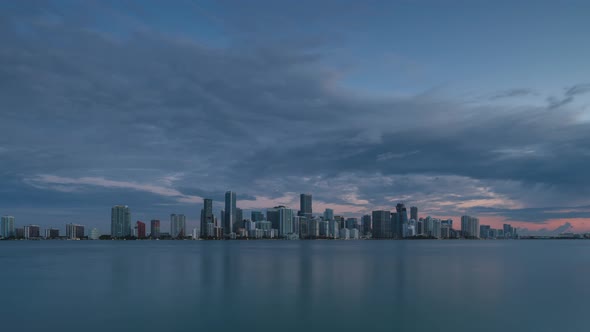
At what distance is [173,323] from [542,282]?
1969 inches

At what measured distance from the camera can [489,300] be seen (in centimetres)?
4091

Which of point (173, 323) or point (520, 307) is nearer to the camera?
point (173, 323)

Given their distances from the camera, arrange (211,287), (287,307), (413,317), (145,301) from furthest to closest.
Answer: (211,287) < (145,301) < (287,307) < (413,317)

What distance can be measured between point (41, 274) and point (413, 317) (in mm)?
59599

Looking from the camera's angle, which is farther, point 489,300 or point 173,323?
point 489,300

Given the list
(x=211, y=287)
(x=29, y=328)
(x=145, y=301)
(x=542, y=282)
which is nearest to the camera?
(x=29, y=328)

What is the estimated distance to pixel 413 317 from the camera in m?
33.1

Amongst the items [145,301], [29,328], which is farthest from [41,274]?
[29,328]

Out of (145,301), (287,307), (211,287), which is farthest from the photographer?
(211,287)

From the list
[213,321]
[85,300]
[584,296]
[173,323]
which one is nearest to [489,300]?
[584,296]

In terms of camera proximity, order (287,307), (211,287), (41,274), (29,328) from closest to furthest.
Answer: (29,328) < (287,307) < (211,287) < (41,274)

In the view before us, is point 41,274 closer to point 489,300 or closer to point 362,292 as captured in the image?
point 362,292

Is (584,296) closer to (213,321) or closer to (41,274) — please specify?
(213,321)

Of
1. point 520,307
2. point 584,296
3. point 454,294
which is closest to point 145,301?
point 454,294
